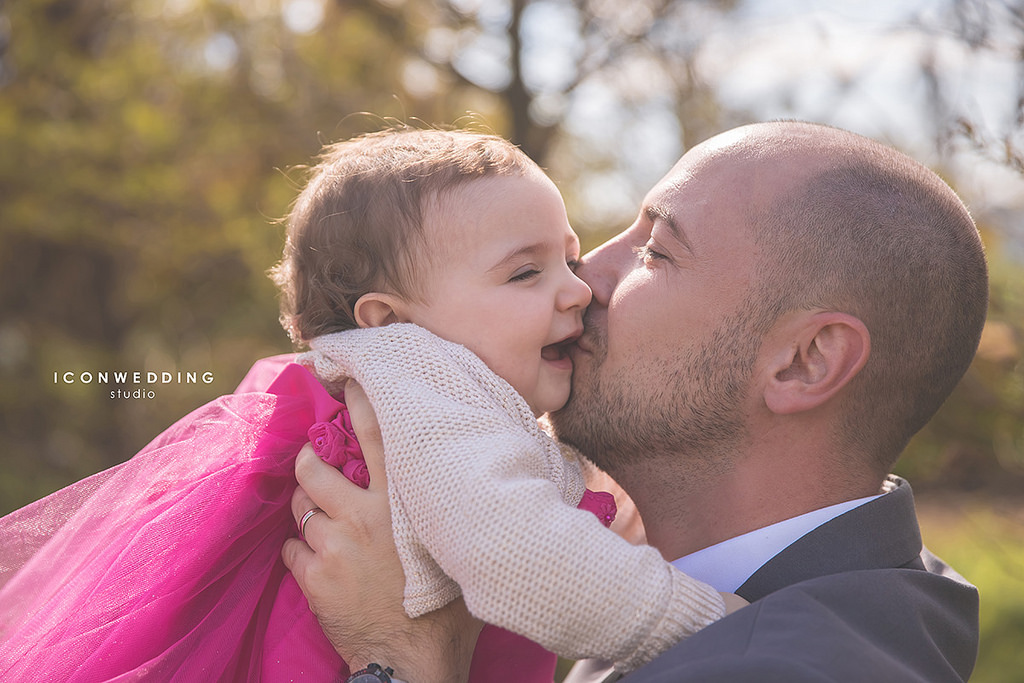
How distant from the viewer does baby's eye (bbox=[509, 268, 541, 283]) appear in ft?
7.72

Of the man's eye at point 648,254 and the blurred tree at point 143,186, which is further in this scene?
the blurred tree at point 143,186

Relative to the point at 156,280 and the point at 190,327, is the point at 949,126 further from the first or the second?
the point at 190,327

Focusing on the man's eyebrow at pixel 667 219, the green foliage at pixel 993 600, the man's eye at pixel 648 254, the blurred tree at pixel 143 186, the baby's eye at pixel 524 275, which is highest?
the man's eyebrow at pixel 667 219

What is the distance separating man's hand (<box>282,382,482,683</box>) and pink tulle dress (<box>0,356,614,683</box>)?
5cm

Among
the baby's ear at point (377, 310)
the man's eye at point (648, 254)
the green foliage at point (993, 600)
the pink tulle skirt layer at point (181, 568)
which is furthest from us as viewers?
the green foliage at point (993, 600)

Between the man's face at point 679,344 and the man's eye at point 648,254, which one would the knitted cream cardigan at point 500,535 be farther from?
the man's eye at point 648,254

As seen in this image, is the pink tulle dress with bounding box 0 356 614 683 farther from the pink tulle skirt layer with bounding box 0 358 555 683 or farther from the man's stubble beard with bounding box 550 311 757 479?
the man's stubble beard with bounding box 550 311 757 479

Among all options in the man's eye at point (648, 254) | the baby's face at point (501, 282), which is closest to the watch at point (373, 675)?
the baby's face at point (501, 282)

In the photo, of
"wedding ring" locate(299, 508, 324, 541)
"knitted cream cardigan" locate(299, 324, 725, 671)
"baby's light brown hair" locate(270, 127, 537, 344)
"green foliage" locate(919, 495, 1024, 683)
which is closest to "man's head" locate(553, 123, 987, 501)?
"knitted cream cardigan" locate(299, 324, 725, 671)

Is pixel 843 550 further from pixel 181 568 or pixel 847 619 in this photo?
pixel 181 568

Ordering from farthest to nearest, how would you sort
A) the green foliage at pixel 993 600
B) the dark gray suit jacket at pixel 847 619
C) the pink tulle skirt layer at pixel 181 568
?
→ the green foliage at pixel 993 600
the pink tulle skirt layer at pixel 181 568
the dark gray suit jacket at pixel 847 619

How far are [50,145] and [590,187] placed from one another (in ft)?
13.5

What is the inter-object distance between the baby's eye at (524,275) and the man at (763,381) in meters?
0.22

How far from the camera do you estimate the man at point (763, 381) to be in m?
2.12
